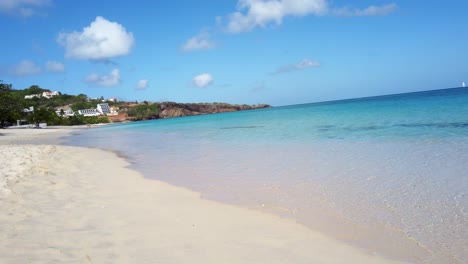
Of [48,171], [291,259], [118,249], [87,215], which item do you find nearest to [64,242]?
→ [118,249]

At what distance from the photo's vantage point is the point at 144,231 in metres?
4.65

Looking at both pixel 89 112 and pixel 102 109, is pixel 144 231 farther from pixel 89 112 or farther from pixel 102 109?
pixel 102 109

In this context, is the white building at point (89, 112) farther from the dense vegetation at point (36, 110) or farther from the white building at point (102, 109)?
the dense vegetation at point (36, 110)

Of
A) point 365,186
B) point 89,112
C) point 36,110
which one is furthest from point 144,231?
point 89,112

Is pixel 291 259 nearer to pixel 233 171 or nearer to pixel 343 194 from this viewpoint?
pixel 343 194

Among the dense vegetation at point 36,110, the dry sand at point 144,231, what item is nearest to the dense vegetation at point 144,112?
the dense vegetation at point 36,110

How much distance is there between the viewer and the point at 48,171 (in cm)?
971

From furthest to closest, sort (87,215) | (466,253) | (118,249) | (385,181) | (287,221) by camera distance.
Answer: (385,181)
(87,215)
(287,221)
(118,249)
(466,253)

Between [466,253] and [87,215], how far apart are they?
17.6 feet

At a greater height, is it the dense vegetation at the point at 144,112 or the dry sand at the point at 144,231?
the dense vegetation at the point at 144,112

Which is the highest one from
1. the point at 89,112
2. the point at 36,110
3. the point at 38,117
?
the point at 89,112

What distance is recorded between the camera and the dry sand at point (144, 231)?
3.76m

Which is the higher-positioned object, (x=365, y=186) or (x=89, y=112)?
(x=89, y=112)

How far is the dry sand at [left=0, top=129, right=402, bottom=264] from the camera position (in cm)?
376
